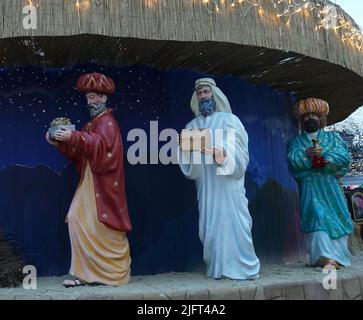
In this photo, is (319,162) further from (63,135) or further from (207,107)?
(63,135)

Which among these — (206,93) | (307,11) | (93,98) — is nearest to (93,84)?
(93,98)

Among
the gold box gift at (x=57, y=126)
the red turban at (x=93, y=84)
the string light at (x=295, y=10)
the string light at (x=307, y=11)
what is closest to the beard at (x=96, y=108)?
the red turban at (x=93, y=84)

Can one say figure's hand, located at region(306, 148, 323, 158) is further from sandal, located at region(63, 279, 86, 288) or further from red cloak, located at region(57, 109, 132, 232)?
sandal, located at region(63, 279, 86, 288)

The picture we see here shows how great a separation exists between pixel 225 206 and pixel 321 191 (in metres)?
1.59

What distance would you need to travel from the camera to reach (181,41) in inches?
201

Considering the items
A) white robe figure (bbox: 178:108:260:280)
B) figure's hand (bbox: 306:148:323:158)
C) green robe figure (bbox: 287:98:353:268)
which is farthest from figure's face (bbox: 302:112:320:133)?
white robe figure (bbox: 178:108:260:280)

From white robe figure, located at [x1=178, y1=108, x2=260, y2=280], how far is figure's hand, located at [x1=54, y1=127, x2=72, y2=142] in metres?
1.20

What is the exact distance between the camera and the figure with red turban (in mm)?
4996

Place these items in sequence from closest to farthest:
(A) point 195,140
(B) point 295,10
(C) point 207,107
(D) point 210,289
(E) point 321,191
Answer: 1. (D) point 210,289
2. (A) point 195,140
3. (C) point 207,107
4. (B) point 295,10
5. (E) point 321,191

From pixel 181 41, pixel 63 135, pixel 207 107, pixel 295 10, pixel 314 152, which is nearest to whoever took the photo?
pixel 63 135

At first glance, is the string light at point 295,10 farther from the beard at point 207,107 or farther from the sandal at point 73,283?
the sandal at point 73,283

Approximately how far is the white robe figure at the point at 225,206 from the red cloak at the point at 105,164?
0.73m

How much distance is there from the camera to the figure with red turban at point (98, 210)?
16.4 ft
